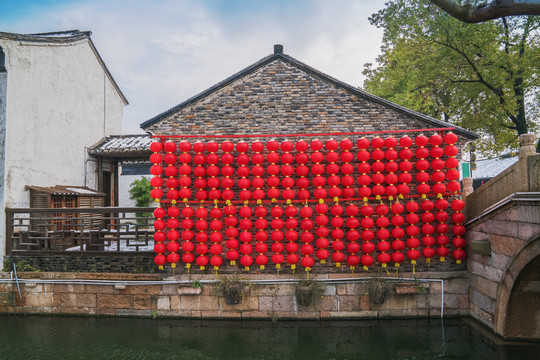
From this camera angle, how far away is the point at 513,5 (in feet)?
12.8

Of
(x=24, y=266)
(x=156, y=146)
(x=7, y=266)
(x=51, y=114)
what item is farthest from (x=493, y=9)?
(x=51, y=114)

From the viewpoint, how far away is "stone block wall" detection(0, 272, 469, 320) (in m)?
6.88

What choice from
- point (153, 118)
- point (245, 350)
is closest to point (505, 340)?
point (245, 350)

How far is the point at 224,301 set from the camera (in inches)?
278

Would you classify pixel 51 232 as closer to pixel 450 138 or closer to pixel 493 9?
pixel 450 138

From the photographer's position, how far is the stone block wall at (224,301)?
688 cm

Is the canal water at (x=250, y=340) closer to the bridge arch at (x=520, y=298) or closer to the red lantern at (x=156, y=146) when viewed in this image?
the bridge arch at (x=520, y=298)

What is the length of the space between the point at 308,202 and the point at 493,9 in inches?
178

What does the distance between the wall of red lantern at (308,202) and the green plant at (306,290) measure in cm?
42

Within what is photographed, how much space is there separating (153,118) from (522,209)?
24.9 feet


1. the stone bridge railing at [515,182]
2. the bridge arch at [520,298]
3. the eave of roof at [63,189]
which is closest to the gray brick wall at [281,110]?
the stone bridge railing at [515,182]

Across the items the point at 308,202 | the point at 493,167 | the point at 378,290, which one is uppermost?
the point at 493,167

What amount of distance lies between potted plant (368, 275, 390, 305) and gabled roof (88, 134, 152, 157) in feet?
27.8

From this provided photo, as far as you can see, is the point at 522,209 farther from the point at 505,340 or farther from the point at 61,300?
the point at 61,300
